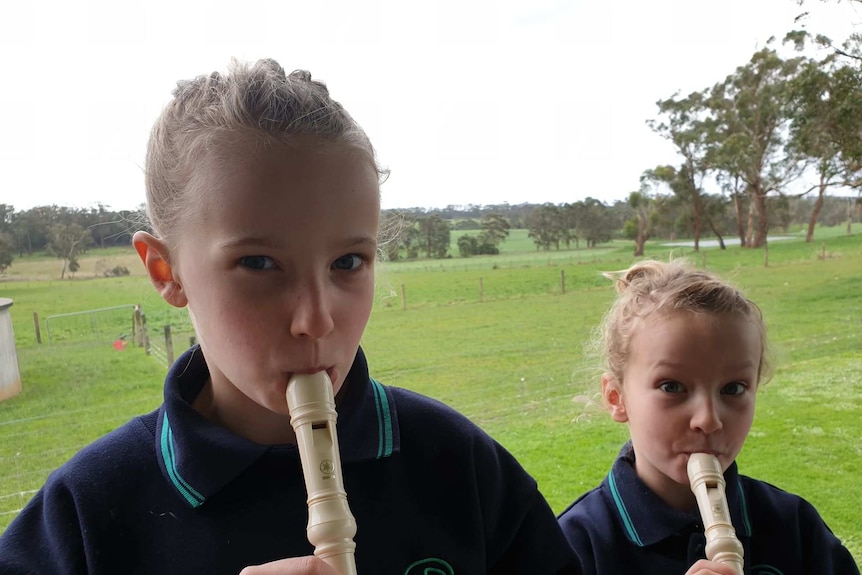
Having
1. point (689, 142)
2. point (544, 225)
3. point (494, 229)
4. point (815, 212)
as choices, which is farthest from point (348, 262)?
point (815, 212)

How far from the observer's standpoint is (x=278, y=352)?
2.36ft

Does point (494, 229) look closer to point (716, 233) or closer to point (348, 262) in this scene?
point (716, 233)

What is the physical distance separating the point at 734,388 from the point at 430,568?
25.1 inches

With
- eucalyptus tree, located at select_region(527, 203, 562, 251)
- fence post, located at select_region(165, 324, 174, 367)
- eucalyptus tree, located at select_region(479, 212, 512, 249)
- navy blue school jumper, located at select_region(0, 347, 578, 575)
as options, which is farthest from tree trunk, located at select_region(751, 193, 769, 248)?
fence post, located at select_region(165, 324, 174, 367)

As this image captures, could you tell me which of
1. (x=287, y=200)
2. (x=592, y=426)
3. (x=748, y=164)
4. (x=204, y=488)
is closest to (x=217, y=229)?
(x=287, y=200)

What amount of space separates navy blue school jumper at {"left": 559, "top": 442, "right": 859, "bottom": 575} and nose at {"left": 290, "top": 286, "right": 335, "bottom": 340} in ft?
2.32

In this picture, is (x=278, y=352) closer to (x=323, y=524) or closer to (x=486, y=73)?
(x=323, y=524)

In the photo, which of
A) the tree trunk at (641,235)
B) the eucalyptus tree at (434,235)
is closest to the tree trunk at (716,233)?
the tree trunk at (641,235)

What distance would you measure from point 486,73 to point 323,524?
149cm

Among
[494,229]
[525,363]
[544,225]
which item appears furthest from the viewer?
[525,363]

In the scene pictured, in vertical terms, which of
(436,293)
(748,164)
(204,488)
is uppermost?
(748,164)

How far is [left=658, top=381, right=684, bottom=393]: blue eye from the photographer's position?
45.7 inches

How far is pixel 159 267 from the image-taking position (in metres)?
0.81

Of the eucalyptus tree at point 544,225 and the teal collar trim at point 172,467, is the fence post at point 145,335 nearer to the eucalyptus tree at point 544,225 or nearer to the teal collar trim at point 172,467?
the teal collar trim at point 172,467
